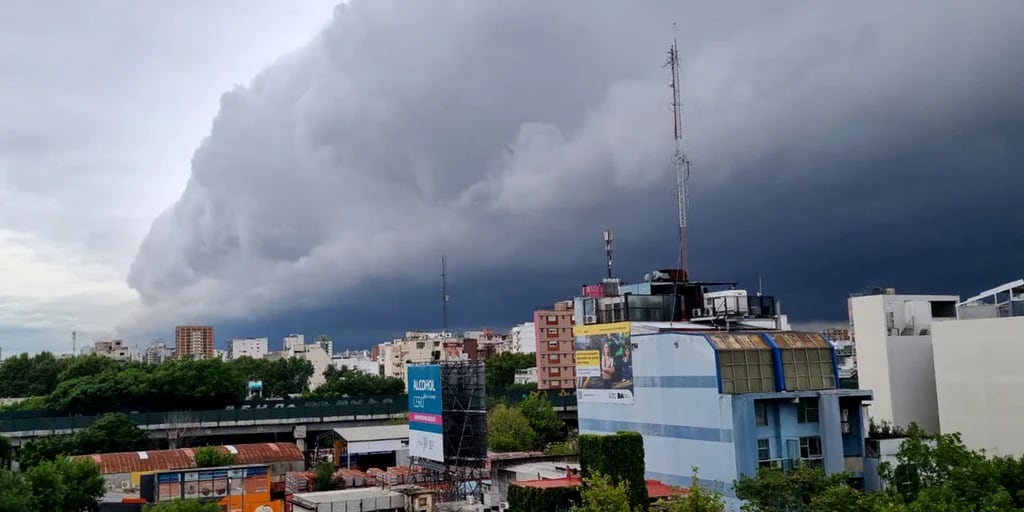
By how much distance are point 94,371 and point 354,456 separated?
5474 centimetres

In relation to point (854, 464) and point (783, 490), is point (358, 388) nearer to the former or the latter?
point (854, 464)

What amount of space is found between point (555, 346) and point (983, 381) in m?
68.5

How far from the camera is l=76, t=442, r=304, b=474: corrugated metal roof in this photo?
54062 mm

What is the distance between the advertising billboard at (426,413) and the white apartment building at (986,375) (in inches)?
1228

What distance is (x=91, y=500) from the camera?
40531mm

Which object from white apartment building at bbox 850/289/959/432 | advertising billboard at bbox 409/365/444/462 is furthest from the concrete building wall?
advertising billboard at bbox 409/365/444/462

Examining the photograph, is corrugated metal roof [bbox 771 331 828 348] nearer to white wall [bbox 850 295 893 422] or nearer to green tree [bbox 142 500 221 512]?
white wall [bbox 850 295 893 422]

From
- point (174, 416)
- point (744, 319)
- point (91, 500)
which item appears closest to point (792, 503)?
point (744, 319)

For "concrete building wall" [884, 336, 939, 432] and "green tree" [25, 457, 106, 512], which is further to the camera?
"concrete building wall" [884, 336, 939, 432]

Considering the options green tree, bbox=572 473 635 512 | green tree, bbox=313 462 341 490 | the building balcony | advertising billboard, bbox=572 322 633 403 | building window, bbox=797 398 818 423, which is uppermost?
advertising billboard, bbox=572 322 633 403

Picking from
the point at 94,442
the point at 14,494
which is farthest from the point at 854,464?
the point at 94,442

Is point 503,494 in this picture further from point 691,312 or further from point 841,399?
point 841,399

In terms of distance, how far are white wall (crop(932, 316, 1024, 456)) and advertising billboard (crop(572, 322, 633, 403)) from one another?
21.6 meters

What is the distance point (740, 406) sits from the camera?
3669 cm
